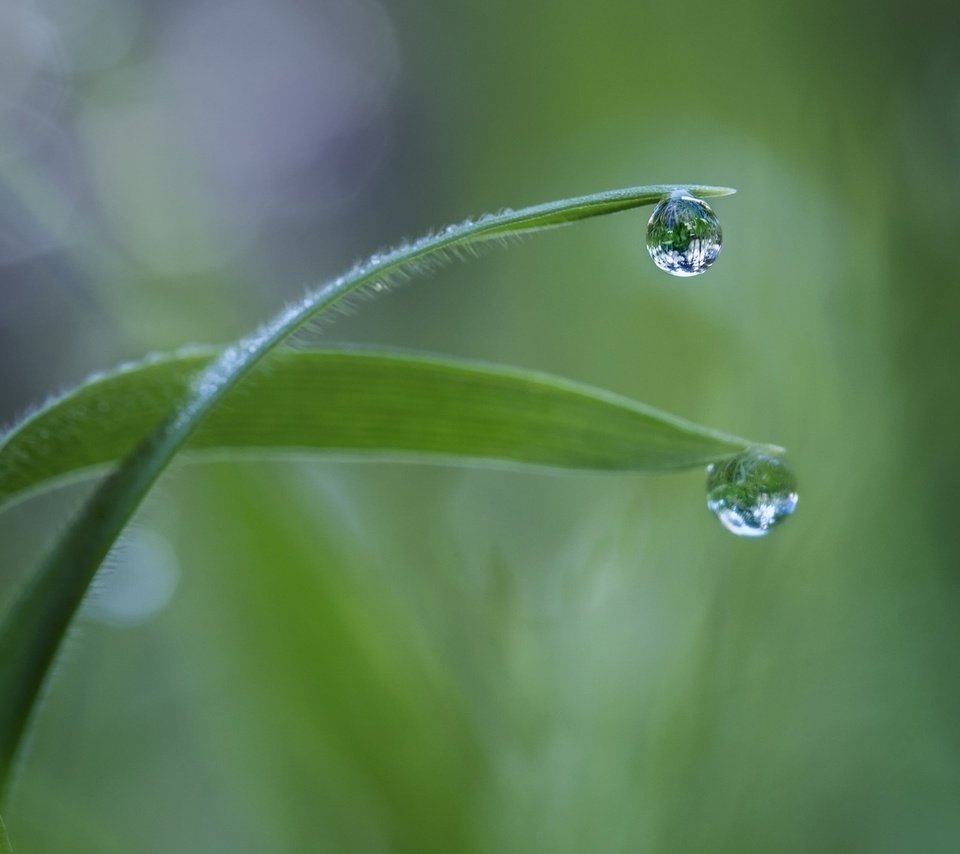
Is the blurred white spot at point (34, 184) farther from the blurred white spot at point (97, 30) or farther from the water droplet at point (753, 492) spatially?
the water droplet at point (753, 492)

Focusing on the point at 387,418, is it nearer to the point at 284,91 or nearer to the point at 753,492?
the point at 753,492

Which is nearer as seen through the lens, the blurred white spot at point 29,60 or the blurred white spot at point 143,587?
the blurred white spot at point 143,587

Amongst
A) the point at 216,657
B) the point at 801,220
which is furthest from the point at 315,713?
the point at 801,220

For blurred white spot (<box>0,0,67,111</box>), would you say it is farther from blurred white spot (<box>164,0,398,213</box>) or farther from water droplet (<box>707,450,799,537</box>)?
water droplet (<box>707,450,799,537</box>)

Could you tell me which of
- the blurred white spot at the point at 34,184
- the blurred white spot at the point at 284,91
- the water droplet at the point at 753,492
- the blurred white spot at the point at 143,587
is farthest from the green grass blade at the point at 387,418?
the blurred white spot at the point at 284,91

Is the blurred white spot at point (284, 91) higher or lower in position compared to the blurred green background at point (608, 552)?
higher

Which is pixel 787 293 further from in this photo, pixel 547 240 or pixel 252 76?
pixel 252 76

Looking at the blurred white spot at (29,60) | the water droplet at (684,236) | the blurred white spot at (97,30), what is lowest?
the water droplet at (684,236)
